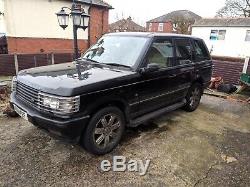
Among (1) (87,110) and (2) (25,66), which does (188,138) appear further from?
(2) (25,66)

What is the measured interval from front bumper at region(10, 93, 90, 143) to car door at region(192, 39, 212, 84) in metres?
3.60

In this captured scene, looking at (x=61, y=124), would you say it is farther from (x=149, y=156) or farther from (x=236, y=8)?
(x=236, y=8)

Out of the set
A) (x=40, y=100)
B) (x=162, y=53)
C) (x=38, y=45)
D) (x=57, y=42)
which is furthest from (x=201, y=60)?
(x=57, y=42)

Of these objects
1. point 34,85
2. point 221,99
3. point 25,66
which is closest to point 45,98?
point 34,85

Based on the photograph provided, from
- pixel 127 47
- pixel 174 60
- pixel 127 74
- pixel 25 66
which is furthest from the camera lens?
pixel 25 66

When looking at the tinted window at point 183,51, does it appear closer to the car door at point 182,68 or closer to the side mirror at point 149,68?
the car door at point 182,68

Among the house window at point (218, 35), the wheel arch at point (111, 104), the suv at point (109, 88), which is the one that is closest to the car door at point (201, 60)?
the suv at point (109, 88)

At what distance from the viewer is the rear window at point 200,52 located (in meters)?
5.92

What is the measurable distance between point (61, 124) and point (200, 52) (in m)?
4.34

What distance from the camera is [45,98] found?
336 cm

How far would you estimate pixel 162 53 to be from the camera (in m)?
4.79

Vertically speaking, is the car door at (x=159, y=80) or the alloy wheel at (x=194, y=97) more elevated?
the car door at (x=159, y=80)

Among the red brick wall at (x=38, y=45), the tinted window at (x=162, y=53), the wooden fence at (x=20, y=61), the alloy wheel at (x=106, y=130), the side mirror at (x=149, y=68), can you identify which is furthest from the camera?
the red brick wall at (x=38, y=45)

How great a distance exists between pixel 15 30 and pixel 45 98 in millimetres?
12084
